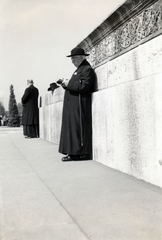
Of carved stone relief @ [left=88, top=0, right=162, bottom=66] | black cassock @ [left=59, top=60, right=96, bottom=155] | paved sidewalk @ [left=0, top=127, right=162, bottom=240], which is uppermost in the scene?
carved stone relief @ [left=88, top=0, right=162, bottom=66]

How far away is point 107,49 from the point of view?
19.6 ft

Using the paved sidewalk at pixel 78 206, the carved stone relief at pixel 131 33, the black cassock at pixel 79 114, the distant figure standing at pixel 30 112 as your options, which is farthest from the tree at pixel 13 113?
the paved sidewalk at pixel 78 206

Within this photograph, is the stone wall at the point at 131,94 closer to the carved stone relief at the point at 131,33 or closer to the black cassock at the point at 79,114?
the carved stone relief at the point at 131,33

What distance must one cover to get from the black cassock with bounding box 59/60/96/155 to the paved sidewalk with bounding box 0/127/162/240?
0.93 meters

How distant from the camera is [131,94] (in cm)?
434

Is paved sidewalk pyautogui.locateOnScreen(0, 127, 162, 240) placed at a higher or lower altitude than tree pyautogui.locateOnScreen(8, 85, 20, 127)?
lower

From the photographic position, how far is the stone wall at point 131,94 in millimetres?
3820

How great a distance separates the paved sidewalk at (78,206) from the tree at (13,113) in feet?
113

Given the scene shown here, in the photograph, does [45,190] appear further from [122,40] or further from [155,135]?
[122,40]

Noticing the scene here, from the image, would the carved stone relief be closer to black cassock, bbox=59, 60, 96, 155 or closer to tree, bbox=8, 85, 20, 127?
black cassock, bbox=59, 60, 96, 155

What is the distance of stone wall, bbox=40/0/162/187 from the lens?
12.5ft

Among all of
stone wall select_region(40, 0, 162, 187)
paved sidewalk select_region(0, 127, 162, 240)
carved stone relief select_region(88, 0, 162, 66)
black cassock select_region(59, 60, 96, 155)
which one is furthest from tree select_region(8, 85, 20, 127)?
paved sidewalk select_region(0, 127, 162, 240)

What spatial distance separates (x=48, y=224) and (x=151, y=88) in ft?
6.39

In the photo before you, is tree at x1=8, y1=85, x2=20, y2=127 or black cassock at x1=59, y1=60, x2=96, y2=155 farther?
tree at x1=8, y1=85, x2=20, y2=127
